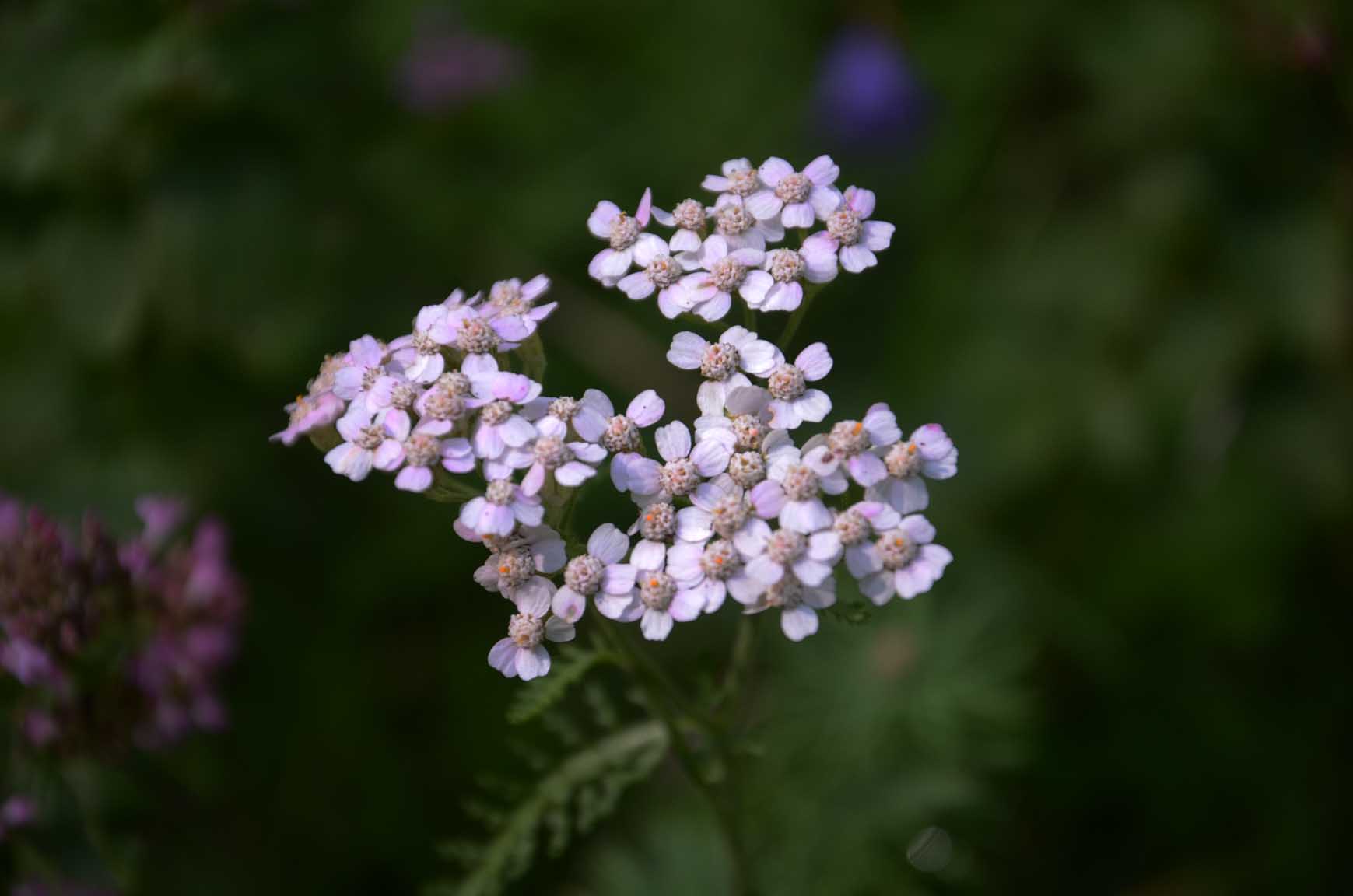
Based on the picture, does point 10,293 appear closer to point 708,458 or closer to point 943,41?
point 708,458

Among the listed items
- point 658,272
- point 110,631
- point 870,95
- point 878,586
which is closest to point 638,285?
point 658,272

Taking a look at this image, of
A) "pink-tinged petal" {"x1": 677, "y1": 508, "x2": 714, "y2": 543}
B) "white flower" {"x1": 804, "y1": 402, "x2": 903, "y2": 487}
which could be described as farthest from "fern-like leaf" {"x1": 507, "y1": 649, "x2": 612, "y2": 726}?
"white flower" {"x1": 804, "y1": 402, "x2": 903, "y2": 487}

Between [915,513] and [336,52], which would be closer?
[915,513]

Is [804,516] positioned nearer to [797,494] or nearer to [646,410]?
[797,494]

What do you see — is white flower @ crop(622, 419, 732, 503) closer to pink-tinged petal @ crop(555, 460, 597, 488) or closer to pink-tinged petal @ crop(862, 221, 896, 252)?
pink-tinged petal @ crop(555, 460, 597, 488)

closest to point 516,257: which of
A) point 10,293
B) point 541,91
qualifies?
point 541,91

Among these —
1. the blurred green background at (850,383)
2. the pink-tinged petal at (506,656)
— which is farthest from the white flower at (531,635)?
the blurred green background at (850,383)
